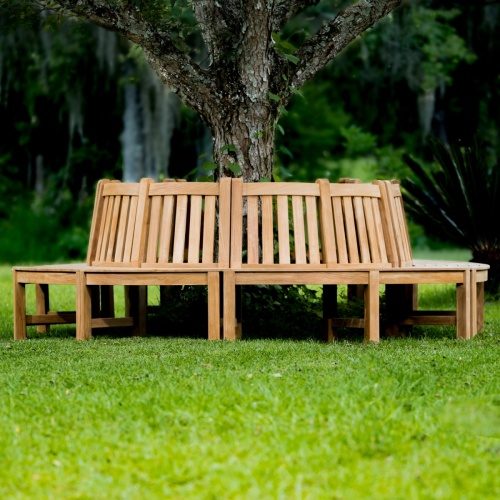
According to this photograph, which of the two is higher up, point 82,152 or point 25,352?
point 82,152

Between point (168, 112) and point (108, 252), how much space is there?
1286 cm

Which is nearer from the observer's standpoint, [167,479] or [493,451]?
[167,479]

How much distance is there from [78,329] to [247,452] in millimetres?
3729

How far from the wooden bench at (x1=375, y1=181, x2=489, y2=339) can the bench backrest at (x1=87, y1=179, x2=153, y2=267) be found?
1775 millimetres

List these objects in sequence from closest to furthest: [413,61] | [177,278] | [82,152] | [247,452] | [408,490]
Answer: [408,490], [247,452], [177,278], [413,61], [82,152]

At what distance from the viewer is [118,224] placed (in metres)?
7.86

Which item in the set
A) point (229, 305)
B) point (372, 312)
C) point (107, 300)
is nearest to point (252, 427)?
point (229, 305)

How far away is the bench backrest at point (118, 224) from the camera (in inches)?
299

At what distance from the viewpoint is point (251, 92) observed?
816cm

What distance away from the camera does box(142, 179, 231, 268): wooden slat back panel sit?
7477mm

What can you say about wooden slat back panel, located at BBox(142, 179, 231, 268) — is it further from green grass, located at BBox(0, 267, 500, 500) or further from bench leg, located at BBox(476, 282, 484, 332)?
bench leg, located at BBox(476, 282, 484, 332)

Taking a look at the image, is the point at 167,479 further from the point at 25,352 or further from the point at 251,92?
the point at 251,92

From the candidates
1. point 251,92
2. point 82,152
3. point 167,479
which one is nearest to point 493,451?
point 167,479

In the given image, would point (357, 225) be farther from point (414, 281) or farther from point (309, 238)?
point (414, 281)
